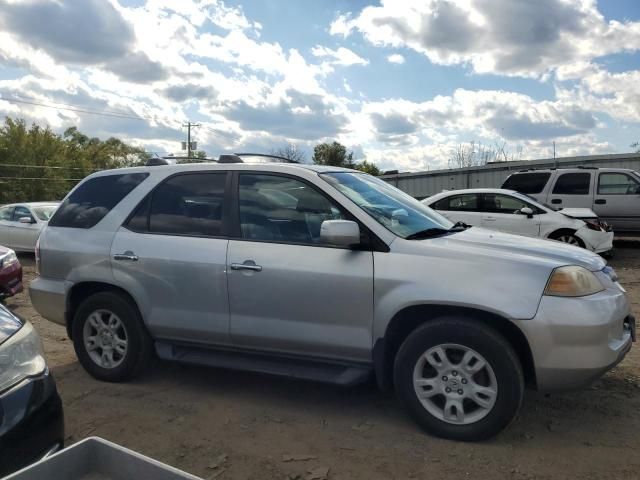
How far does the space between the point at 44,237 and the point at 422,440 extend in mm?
3632

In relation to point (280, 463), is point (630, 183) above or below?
above

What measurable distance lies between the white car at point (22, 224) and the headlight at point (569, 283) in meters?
12.0

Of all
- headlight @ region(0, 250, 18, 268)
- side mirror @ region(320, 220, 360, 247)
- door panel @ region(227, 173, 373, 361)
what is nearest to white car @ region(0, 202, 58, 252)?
headlight @ region(0, 250, 18, 268)

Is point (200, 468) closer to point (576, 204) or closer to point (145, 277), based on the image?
point (145, 277)

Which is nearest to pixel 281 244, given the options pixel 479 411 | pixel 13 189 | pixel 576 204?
pixel 479 411

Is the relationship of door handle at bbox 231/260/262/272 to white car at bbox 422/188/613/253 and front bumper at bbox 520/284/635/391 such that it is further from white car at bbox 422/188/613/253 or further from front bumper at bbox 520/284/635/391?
white car at bbox 422/188/613/253

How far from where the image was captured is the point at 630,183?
12391 mm

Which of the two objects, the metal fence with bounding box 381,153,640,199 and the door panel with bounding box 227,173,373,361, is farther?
the metal fence with bounding box 381,153,640,199

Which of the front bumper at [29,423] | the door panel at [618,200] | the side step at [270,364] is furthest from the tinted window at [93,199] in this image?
the door panel at [618,200]

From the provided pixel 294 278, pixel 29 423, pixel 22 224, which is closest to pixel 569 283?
pixel 294 278

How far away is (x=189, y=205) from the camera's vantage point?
175 inches

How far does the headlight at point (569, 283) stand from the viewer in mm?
3334

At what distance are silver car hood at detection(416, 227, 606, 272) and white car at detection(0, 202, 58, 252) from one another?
1134 centimetres

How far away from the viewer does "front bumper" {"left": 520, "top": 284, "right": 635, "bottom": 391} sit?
3.28 metres
